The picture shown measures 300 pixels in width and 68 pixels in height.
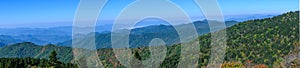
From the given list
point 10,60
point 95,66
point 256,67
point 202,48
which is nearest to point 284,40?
point 256,67

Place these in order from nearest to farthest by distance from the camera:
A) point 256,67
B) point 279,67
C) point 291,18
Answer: point 279,67 < point 256,67 < point 291,18

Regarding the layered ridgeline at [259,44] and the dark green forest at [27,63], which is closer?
the dark green forest at [27,63]

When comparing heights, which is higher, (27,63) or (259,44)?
(259,44)

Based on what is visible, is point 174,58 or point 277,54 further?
point 174,58

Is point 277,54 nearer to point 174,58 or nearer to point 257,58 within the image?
point 257,58

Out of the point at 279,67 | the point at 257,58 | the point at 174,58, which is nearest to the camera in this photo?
the point at 279,67

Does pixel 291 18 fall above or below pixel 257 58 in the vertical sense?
above

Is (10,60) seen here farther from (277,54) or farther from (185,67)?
(277,54)

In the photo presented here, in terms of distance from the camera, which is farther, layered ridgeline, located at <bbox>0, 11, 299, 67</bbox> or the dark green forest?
layered ridgeline, located at <bbox>0, 11, 299, 67</bbox>

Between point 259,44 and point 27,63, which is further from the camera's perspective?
point 259,44
